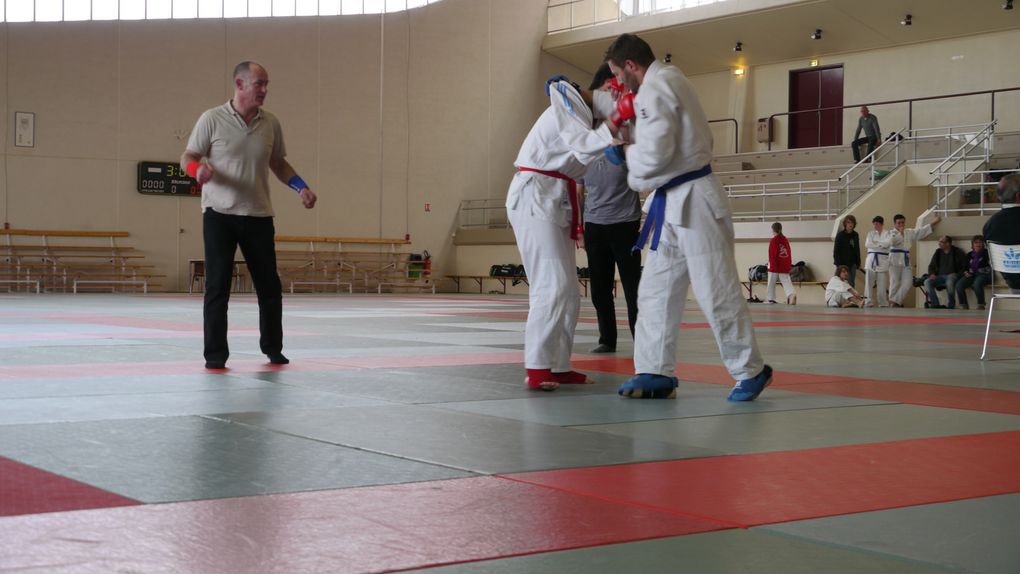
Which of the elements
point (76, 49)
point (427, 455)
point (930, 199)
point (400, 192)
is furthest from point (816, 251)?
point (427, 455)

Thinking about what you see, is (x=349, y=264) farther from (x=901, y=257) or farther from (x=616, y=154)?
(x=616, y=154)

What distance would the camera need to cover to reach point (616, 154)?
17.6 feet

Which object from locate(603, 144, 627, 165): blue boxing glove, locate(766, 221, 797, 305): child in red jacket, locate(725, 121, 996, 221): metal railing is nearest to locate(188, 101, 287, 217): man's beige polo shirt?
locate(603, 144, 627, 165): blue boxing glove

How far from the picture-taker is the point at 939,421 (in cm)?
453

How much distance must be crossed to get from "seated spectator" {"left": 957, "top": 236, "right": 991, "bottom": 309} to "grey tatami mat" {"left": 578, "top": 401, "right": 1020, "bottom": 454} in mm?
16132

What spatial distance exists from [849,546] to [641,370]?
2867 millimetres

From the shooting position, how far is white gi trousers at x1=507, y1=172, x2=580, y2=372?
5590mm

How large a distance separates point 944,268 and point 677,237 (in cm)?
1676

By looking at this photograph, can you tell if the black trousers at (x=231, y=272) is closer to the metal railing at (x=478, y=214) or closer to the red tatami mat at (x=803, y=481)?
the red tatami mat at (x=803, y=481)

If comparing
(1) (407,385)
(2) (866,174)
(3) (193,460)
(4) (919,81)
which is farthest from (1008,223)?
(4) (919,81)

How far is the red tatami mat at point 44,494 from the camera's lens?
268cm

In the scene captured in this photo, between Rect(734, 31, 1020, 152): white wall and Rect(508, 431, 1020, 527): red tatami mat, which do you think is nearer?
Rect(508, 431, 1020, 527): red tatami mat

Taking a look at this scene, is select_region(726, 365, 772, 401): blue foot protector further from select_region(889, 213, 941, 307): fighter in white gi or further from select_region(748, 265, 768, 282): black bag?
select_region(748, 265, 768, 282): black bag

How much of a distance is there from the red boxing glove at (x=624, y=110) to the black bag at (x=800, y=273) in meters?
18.2
